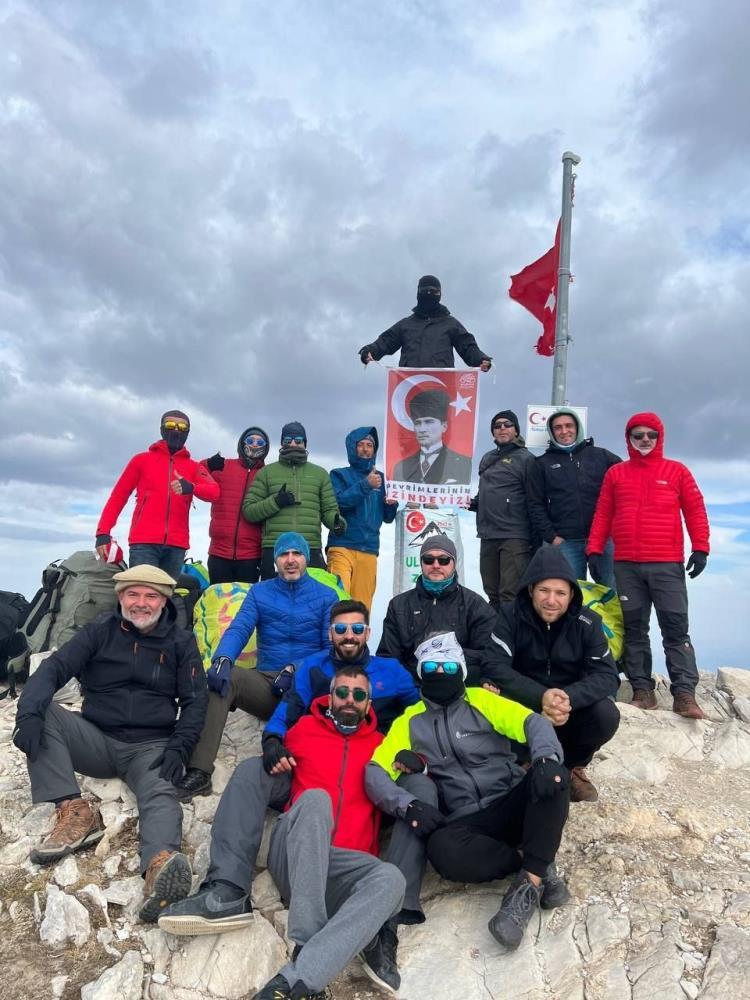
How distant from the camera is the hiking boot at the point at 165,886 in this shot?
4203mm

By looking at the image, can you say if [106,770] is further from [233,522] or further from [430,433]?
[430,433]

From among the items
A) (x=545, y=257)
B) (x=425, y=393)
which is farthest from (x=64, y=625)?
(x=545, y=257)

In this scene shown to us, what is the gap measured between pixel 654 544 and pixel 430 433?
11.5ft

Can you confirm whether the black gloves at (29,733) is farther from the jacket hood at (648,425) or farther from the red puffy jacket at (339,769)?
the jacket hood at (648,425)

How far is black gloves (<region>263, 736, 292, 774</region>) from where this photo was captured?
4.55 m

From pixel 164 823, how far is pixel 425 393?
6.45m

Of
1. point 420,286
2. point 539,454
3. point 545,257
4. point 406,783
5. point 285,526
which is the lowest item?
point 406,783

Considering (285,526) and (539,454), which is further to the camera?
Result: (539,454)

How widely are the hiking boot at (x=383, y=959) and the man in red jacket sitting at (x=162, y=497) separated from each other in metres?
4.92

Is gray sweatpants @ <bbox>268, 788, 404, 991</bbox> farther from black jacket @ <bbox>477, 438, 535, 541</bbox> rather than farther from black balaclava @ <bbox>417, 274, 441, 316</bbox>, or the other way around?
black balaclava @ <bbox>417, 274, 441, 316</bbox>

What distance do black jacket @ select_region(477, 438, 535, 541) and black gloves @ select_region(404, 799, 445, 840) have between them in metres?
4.42

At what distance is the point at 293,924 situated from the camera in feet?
12.3

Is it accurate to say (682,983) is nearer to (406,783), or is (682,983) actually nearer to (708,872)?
(708,872)

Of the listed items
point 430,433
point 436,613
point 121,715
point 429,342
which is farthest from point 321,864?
point 429,342
